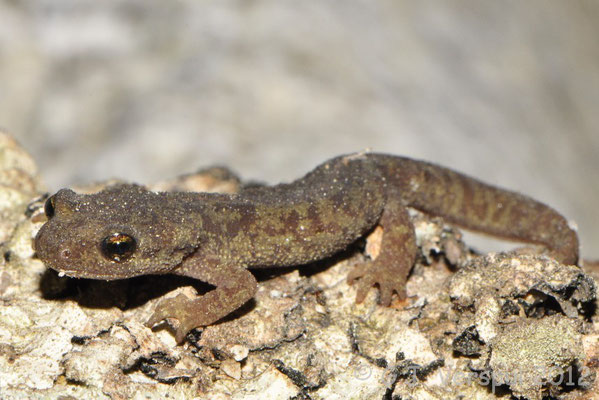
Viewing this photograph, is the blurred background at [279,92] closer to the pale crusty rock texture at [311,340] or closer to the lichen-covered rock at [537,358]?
the pale crusty rock texture at [311,340]

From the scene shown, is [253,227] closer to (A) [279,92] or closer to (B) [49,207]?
(B) [49,207]

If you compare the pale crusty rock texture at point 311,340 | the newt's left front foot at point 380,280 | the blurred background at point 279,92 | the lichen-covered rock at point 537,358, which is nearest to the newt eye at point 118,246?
the pale crusty rock texture at point 311,340

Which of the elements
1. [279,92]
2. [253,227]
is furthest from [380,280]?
[279,92]

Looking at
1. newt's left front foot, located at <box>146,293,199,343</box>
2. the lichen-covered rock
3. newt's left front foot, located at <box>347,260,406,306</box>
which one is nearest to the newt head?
newt's left front foot, located at <box>146,293,199,343</box>

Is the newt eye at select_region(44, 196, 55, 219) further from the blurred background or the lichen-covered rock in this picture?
the blurred background

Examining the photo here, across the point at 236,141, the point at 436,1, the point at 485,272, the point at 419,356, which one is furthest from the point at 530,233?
the point at 436,1

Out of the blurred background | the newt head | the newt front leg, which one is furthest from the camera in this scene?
the blurred background
